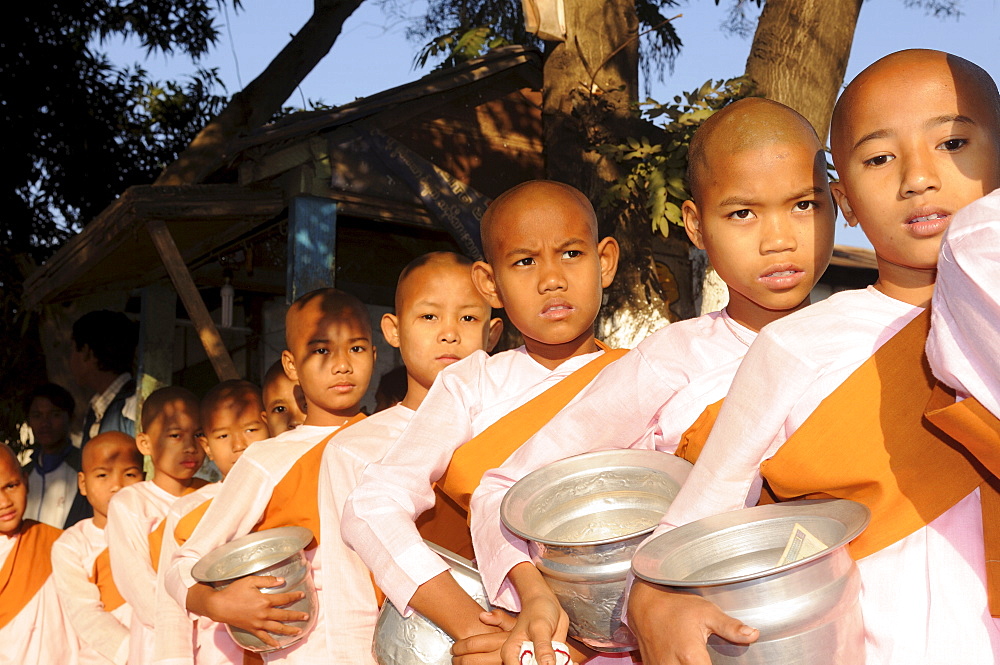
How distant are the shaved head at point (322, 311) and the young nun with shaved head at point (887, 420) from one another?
2339 millimetres

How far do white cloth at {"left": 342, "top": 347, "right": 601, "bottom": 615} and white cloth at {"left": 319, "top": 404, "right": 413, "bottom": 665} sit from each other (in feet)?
2.08

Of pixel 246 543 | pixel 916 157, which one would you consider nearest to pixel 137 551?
pixel 246 543

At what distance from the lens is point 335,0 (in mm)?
11023

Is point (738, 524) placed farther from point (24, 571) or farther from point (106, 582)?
point (24, 571)

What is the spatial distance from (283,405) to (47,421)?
3175 millimetres

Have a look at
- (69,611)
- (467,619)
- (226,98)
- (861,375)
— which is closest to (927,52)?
(861,375)

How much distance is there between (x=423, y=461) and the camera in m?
2.49

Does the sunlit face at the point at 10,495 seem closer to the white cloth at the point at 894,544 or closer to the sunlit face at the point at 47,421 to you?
the sunlit face at the point at 47,421

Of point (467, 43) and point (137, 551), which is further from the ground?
point (467, 43)

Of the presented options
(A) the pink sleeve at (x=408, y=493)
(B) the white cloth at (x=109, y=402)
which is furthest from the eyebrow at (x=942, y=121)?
(B) the white cloth at (x=109, y=402)

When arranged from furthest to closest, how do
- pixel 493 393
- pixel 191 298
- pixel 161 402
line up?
pixel 191 298
pixel 161 402
pixel 493 393

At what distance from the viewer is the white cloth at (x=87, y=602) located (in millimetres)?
5148

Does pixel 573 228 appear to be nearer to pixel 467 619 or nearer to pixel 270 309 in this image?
pixel 467 619

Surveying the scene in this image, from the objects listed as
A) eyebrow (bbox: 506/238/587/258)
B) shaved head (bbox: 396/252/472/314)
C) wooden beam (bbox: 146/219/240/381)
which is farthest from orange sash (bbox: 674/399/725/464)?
wooden beam (bbox: 146/219/240/381)
